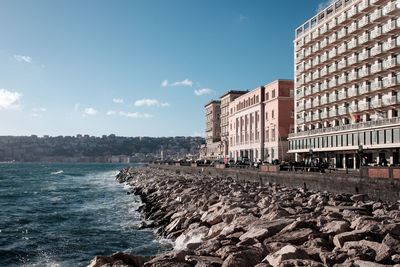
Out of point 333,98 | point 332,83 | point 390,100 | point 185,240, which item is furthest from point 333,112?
point 185,240

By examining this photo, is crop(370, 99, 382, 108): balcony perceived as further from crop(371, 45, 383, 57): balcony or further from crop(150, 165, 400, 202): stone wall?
crop(150, 165, 400, 202): stone wall

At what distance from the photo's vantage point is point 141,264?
9.91 m

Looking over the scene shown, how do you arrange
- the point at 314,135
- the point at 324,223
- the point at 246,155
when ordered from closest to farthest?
the point at 324,223, the point at 314,135, the point at 246,155

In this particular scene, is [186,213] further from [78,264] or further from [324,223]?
[324,223]

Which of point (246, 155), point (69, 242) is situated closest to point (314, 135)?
point (246, 155)

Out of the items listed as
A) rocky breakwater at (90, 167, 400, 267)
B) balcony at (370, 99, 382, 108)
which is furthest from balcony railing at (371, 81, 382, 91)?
rocky breakwater at (90, 167, 400, 267)

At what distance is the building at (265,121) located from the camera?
206ft

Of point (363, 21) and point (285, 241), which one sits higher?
point (363, 21)

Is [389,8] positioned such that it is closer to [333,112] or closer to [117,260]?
[333,112]

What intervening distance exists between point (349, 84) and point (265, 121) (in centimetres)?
1937

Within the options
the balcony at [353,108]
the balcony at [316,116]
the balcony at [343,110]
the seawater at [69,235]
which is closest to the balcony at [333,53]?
the balcony at [343,110]

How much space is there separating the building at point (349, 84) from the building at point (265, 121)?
217cm

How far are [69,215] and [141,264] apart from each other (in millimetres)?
17386

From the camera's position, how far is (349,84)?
49.8 metres
